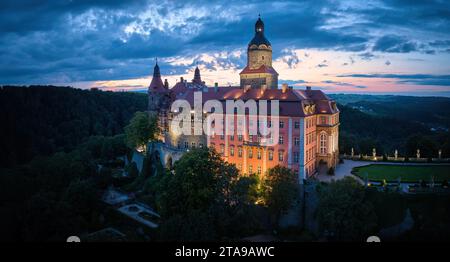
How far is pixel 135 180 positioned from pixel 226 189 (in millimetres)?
26931

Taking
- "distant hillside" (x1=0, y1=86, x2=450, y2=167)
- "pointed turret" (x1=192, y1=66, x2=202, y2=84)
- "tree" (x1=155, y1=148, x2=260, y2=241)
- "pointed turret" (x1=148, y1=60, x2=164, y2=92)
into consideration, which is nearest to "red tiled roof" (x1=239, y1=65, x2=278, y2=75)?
"pointed turret" (x1=192, y1=66, x2=202, y2=84)

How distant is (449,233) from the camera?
25.5 meters

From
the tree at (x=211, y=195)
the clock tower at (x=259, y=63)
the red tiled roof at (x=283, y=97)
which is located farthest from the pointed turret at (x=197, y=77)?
the tree at (x=211, y=195)

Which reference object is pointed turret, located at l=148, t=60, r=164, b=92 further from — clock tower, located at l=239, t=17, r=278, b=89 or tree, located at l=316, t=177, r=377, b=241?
tree, located at l=316, t=177, r=377, b=241

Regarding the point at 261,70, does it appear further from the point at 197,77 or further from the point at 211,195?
the point at 211,195

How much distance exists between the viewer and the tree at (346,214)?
28250mm

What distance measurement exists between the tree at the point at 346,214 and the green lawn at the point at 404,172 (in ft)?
37.0

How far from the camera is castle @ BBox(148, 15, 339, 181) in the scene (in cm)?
4172

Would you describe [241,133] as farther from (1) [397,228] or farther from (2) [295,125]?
(1) [397,228]

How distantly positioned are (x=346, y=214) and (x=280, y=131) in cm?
1555

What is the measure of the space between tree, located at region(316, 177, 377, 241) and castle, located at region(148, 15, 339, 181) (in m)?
10.2

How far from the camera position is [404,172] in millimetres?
43250
